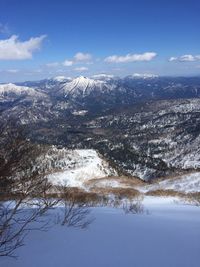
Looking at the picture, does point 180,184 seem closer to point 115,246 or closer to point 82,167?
point 115,246

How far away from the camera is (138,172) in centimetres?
18238

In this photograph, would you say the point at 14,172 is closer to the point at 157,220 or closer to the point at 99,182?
the point at 157,220

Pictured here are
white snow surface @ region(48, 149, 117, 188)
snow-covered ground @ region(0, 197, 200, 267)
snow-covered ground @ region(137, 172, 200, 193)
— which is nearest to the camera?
snow-covered ground @ region(0, 197, 200, 267)

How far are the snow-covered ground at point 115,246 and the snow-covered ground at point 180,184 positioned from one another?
26.9 m

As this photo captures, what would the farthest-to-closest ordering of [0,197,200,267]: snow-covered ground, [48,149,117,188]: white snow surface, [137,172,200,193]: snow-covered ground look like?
1. [48,149,117,188]: white snow surface
2. [137,172,200,193]: snow-covered ground
3. [0,197,200,267]: snow-covered ground

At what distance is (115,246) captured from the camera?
33.5 feet

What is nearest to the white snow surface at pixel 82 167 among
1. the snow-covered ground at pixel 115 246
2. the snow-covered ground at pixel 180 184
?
the snow-covered ground at pixel 180 184

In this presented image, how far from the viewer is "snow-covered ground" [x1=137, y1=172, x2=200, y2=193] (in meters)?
39.9

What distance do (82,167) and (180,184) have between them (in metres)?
38.2

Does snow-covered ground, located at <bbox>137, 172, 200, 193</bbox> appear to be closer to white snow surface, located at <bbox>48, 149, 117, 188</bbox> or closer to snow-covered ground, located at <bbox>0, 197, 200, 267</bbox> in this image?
white snow surface, located at <bbox>48, 149, 117, 188</bbox>

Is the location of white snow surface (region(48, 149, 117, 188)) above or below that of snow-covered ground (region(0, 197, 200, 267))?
below

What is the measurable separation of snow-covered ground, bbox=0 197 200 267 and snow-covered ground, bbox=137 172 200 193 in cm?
2685

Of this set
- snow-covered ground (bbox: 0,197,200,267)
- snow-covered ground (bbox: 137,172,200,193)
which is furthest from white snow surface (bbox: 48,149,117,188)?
snow-covered ground (bbox: 0,197,200,267)

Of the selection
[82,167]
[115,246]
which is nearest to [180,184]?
[115,246]
